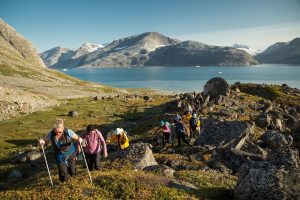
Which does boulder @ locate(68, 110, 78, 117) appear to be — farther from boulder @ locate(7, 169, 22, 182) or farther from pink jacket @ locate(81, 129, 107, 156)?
pink jacket @ locate(81, 129, 107, 156)

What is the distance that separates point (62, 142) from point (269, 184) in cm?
983

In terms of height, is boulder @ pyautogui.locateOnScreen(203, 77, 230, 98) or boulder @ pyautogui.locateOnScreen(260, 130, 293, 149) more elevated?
boulder @ pyautogui.locateOnScreen(203, 77, 230, 98)

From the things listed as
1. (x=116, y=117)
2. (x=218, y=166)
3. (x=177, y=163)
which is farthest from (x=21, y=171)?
(x=116, y=117)

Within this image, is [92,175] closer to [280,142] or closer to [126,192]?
[126,192]

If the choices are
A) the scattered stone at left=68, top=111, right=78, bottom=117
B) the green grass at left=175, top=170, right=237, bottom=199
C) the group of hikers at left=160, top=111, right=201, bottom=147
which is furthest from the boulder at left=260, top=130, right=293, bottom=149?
the scattered stone at left=68, top=111, right=78, bottom=117

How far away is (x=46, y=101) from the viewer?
277 feet

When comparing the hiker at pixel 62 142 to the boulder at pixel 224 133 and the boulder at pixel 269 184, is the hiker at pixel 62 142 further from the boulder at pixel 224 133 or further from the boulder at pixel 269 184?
the boulder at pixel 224 133

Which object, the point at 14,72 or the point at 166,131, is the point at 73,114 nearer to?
the point at 166,131

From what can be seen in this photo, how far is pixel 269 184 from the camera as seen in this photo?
48.0 feet

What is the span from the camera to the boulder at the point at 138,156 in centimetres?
2142

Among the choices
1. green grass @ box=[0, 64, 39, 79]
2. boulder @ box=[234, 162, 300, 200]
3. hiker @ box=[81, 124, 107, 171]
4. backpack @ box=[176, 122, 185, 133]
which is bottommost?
backpack @ box=[176, 122, 185, 133]

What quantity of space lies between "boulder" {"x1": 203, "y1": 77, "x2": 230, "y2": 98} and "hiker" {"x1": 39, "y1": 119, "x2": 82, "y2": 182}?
56544mm

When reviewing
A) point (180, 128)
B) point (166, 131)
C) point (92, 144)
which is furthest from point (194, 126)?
point (92, 144)

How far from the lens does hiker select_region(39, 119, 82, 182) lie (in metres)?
16.1
